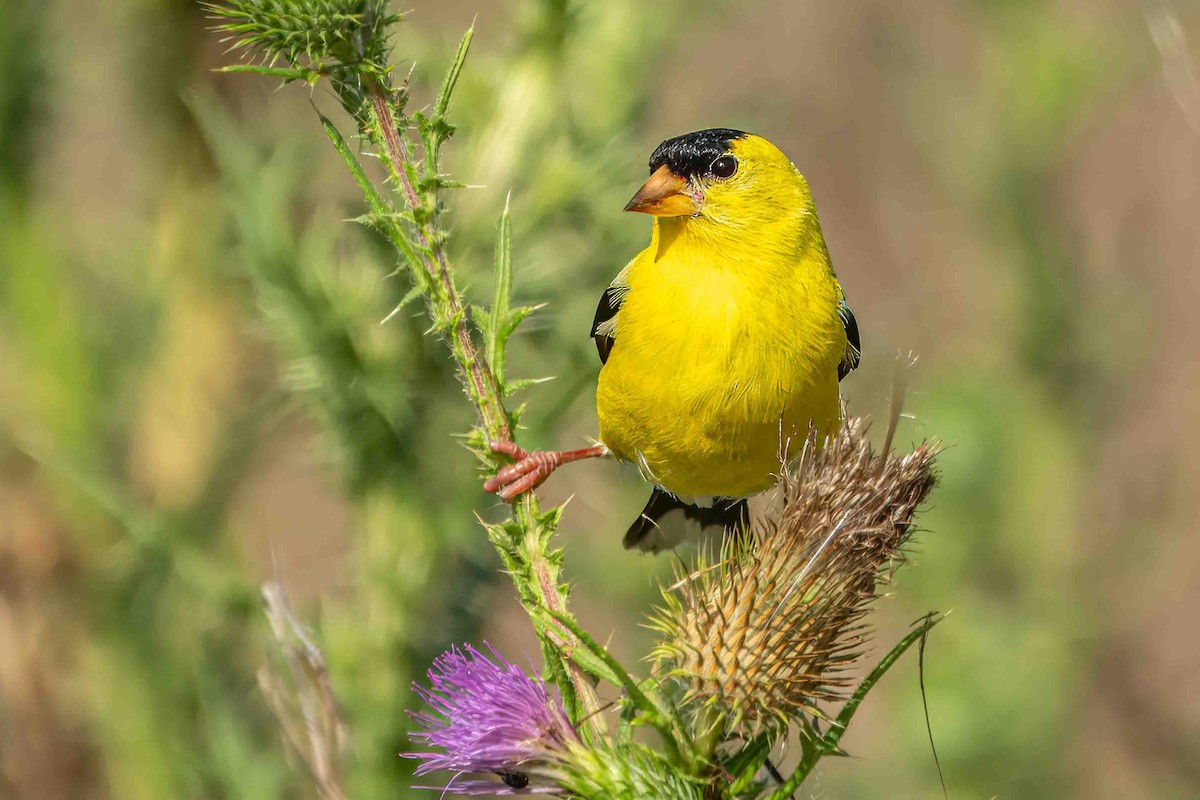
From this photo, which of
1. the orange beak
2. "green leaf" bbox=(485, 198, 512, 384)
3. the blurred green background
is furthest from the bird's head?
"green leaf" bbox=(485, 198, 512, 384)

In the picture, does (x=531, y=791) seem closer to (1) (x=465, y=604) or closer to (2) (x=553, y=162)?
(1) (x=465, y=604)

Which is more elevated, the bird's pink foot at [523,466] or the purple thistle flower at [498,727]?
the bird's pink foot at [523,466]

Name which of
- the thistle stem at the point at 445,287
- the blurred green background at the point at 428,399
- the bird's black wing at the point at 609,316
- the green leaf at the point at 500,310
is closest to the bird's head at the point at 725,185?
the bird's black wing at the point at 609,316

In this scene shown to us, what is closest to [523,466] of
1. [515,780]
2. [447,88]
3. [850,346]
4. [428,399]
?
[515,780]

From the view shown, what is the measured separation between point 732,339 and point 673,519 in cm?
74

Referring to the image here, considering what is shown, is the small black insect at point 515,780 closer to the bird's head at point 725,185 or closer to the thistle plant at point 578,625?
the thistle plant at point 578,625

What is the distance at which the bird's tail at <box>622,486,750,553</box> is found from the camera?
7.65 feet

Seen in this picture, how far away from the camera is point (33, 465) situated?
287 centimetres

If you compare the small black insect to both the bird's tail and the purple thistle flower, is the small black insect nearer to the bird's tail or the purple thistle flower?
the purple thistle flower

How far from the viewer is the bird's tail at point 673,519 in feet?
7.65

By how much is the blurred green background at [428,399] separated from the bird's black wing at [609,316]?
26cm

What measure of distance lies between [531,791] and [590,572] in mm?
2360

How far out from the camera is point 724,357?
5.75ft

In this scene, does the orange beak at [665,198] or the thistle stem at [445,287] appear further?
the orange beak at [665,198]
